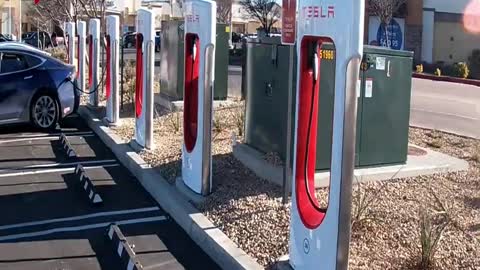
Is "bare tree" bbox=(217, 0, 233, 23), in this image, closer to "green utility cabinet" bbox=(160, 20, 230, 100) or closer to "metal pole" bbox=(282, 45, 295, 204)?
"green utility cabinet" bbox=(160, 20, 230, 100)

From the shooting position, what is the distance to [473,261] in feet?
18.3

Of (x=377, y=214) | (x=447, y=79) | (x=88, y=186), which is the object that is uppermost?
(x=447, y=79)

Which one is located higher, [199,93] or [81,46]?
[81,46]

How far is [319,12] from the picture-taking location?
4859 millimetres

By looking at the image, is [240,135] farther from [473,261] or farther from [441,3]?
[441,3]

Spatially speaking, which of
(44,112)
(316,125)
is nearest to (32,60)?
(44,112)

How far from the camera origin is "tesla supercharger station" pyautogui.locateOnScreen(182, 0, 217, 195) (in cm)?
747

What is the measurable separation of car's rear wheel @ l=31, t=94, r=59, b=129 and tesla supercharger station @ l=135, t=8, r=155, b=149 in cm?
308

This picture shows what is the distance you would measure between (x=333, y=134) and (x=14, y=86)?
359 inches

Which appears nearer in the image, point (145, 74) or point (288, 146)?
point (288, 146)

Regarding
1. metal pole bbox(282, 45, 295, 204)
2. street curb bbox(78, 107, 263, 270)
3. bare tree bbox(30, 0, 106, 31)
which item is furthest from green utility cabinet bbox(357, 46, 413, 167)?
bare tree bbox(30, 0, 106, 31)

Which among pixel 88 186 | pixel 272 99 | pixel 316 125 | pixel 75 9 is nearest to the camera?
pixel 316 125

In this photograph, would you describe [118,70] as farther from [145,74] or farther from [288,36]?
[288,36]

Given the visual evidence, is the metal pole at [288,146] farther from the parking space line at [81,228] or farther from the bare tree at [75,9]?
the bare tree at [75,9]
